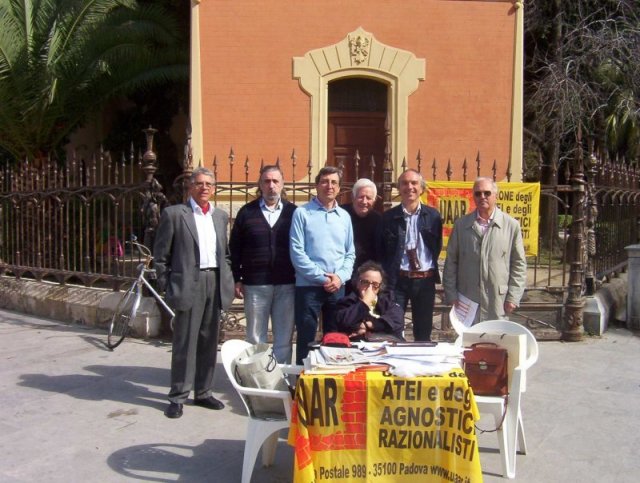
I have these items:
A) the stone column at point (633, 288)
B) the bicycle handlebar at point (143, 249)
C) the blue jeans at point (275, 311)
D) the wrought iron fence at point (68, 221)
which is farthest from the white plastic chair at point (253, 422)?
the stone column at point (633, 288)

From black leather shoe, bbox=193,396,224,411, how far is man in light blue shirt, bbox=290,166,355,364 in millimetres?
1029

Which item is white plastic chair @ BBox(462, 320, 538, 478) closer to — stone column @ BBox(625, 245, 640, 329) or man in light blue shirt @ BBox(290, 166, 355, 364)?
man in light blue shirt @ BBox(290, 166, 355, 364)

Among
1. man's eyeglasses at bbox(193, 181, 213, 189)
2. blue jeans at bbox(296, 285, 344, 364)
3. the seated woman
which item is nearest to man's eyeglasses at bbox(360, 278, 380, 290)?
the seated woman

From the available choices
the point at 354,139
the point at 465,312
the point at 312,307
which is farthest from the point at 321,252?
the point at 354,139

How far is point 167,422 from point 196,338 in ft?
2.19

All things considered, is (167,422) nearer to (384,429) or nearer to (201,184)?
(201,184)

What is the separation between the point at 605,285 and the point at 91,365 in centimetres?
649

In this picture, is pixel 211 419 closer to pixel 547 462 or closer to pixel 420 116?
pixel 547 462

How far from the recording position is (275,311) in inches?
216

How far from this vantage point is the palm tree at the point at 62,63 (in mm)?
12609

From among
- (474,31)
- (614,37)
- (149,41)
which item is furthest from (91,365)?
(614,37)

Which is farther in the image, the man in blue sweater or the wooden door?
the wooden door

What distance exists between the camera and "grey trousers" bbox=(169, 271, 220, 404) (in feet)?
18.1

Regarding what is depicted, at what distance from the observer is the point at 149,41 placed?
49.2 ft
